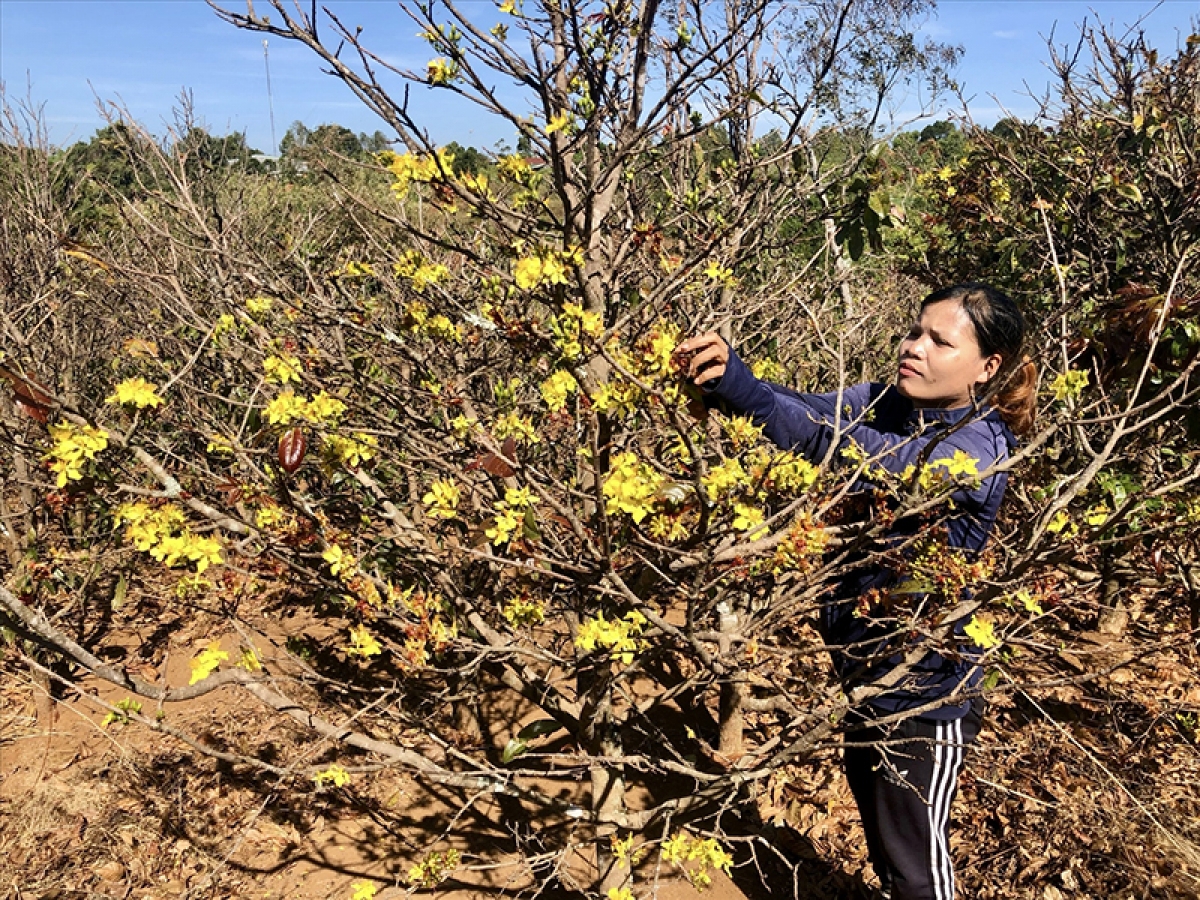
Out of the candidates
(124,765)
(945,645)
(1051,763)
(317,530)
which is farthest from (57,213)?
(1051,763)

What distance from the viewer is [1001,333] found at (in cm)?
200

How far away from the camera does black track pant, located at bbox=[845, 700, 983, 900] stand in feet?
6.51

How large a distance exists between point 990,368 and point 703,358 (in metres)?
0.99

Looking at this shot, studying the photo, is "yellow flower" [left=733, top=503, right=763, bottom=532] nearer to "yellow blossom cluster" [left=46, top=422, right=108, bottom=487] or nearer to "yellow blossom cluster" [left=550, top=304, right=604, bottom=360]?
"yellow blossom cluster" [left=550, top=304, right=604, bottom=360]

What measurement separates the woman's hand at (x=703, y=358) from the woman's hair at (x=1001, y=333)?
83 centimetres

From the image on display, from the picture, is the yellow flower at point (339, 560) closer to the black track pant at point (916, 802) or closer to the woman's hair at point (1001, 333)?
the black track pant at point (916, 802)

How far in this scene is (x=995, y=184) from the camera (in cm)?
587

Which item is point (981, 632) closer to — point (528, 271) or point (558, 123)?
point (528, 271)

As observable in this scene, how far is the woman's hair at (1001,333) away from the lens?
6.52 ft

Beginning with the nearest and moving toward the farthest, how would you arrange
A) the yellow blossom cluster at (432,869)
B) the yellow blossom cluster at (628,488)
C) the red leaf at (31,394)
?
1. the red leaf at (31,394)
2. the yellow blossom cluster at (628,488)
3. the yellow blossom cluster at (432,869)

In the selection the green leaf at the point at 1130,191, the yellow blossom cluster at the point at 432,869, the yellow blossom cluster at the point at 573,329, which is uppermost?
the green leaf at the point at 1130,191

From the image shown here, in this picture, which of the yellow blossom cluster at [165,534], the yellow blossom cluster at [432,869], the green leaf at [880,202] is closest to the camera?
the yellow blossom cluster at [165,534]

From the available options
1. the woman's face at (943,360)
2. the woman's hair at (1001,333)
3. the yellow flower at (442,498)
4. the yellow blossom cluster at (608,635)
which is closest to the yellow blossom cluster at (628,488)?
the yellow blossom cluster at (608,635)

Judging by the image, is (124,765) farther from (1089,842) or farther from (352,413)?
(1089,842)
